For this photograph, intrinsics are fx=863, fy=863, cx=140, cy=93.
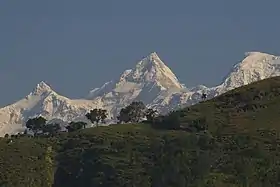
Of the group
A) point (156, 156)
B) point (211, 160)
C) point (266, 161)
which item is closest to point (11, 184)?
point (156, 156)

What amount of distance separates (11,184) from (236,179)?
2110 inches

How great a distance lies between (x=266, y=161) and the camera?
615 ft

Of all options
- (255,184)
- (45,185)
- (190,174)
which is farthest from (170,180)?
(45,185)

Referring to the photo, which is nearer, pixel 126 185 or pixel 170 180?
pixel 170 180

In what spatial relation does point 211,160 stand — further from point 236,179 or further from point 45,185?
point 45,185

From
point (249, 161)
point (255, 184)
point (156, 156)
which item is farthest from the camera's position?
point (156, 156)

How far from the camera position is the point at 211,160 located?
195 m

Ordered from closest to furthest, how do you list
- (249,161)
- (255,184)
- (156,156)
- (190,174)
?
(255,184)
(190,174)
(249,161)
(156,156)

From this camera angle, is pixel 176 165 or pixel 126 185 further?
pixel 126 185

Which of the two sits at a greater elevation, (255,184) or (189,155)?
(189,155)

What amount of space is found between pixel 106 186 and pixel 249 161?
112ft

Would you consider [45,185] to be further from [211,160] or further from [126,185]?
[211,160]

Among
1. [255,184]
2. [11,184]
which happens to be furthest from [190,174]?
[11,184]

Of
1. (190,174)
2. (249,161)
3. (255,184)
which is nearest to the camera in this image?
(255,184)
